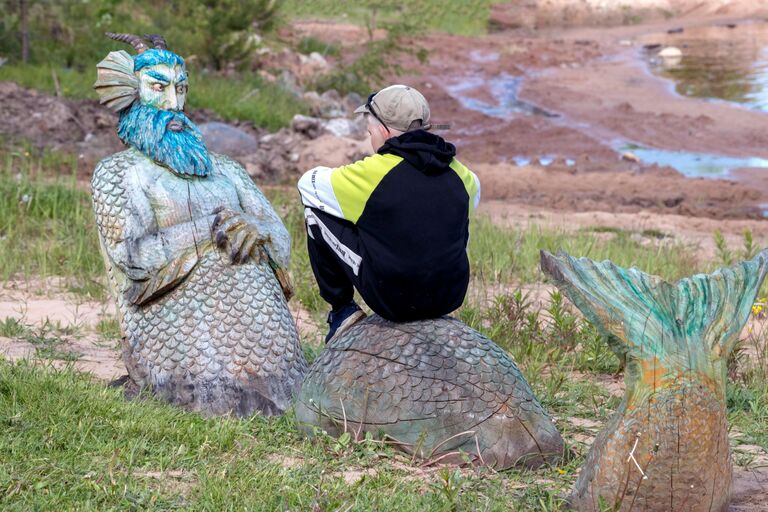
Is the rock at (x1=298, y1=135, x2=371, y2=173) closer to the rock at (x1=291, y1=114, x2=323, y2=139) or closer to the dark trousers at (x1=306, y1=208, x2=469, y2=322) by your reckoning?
the rock at (x1=291, y1=114, x2=323, y2=139)

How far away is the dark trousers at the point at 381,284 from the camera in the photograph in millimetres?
3783

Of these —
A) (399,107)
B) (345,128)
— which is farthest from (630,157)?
(399,107)

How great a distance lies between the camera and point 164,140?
429 centimetres

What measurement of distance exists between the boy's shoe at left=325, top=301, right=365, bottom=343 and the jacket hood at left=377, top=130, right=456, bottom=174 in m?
0.69

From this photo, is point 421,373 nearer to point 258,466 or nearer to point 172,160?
point 258,466

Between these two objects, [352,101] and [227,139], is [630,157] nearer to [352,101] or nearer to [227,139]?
[352,101]

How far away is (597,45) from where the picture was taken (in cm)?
2567

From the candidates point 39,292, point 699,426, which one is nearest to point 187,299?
point 699,426

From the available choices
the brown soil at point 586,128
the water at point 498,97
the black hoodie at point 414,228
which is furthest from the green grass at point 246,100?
the black hoodie at point 414,228

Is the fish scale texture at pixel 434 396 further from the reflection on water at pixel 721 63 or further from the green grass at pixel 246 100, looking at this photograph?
the reflection on water at pixel 721 63

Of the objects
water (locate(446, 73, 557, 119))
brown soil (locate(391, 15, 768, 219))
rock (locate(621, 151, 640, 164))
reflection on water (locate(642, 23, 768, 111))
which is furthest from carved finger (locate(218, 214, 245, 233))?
reflection on water (locate(642, 23, 768, 111))

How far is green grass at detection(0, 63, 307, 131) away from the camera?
12.6m

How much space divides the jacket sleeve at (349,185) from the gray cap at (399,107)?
138 millimetres

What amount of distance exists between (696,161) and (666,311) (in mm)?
10577
